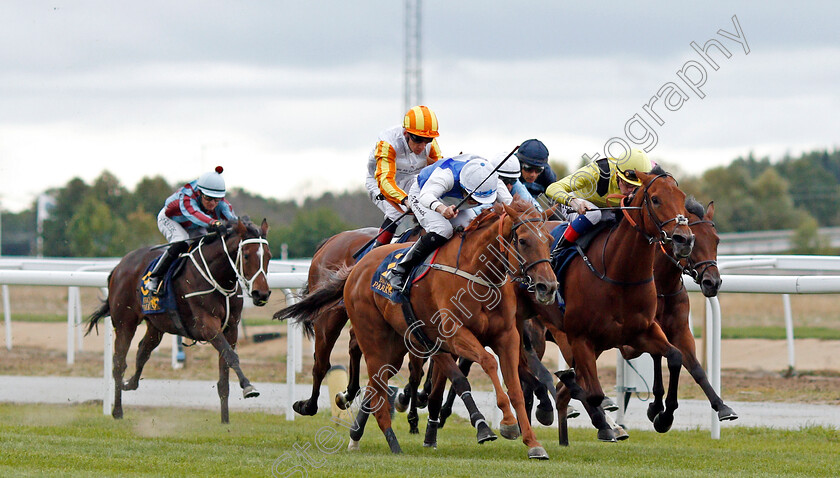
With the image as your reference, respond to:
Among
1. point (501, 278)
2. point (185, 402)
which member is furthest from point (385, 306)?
point (185, 402)

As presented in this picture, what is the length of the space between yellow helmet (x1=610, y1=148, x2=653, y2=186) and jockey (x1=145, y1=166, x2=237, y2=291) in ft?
12.7

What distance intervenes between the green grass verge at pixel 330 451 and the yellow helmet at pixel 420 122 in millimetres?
2284

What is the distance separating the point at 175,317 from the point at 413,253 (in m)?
3.63

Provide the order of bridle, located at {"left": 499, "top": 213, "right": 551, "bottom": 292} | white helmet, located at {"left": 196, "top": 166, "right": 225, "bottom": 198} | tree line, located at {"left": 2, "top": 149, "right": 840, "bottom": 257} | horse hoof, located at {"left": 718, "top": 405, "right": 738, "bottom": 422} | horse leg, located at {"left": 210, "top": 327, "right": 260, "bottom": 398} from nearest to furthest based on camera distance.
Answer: bridle, located at {"left": 499, "top": 213, "right": 551, "bottom": 292}
horse hoof, located at {"left": 718, "top": 405, "right": 738, "bottom": 422}
horse leg, located at {"left": 210, "top": 327, "right": 260, "bottom": 398}
white helmet, located at {"left": 196, "top": 166, "right": 225, "bottom": 198}
tree line, located at {"left": 2, "top": 149, "right": 840, "bottom": 257}

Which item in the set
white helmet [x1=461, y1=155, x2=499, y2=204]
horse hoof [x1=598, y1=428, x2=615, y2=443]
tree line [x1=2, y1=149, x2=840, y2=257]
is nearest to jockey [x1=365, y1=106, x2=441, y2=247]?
white helmet [x1=461, y1=155, x2=499, y2=204]

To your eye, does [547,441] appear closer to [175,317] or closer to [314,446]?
[314,446]

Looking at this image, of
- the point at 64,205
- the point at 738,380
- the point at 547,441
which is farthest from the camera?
the point at 64,205

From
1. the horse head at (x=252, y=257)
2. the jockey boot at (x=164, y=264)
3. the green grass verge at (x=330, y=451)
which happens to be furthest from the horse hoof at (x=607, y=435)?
the jockey boot at (x=164, y=264)

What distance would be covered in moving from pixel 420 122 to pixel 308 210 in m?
38.3

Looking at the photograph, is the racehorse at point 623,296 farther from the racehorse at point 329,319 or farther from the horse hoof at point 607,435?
the racehorse at point 329,319

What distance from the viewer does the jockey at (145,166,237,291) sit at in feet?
32.2

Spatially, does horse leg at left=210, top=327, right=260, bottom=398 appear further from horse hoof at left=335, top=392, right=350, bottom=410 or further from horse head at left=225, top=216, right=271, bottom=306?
horse hoof at left=335, top=392, right=350, bottom=410

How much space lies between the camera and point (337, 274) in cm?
779

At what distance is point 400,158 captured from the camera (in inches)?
327
